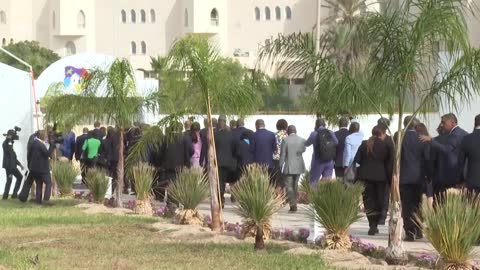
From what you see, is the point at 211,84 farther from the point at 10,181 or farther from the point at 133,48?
the point at 133,48

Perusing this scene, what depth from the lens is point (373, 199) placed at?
16.0 meters

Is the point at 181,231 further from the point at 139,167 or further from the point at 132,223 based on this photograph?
the point at 139,167

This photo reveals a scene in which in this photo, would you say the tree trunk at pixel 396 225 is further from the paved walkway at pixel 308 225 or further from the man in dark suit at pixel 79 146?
the man in dark suit at pixel 79 146

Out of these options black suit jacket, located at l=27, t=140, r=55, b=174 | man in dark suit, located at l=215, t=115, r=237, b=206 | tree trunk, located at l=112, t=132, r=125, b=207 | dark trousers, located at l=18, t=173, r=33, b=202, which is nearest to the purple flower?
man in dark suit, located at l=215, t=115, r=237, b=206

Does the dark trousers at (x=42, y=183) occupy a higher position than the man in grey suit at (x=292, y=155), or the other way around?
the man in grey suit at (x=292, y=155)

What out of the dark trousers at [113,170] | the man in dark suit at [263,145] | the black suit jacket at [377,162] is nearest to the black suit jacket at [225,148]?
the man in dark suit at [263,145]

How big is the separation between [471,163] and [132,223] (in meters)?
6.03

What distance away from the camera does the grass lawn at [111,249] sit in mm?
12320

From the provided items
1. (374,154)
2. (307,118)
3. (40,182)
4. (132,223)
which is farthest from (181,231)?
(307,118)

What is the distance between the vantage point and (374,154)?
604 inches

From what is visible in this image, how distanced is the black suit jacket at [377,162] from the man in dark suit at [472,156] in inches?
56.0

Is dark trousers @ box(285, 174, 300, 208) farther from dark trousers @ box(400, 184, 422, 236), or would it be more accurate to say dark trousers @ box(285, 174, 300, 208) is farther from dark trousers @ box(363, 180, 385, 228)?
dark trousers @ box(400, 184, 422, 236)

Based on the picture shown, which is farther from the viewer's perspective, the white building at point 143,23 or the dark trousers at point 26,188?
the white building at point 143,23

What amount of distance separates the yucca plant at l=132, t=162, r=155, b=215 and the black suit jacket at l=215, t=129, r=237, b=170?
4.31 feet
